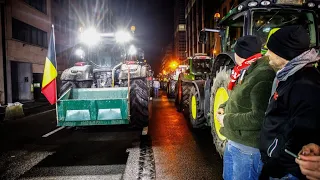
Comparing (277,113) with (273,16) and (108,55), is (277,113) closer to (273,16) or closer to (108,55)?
(273,16)

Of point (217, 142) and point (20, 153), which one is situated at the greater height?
point (217, 142)

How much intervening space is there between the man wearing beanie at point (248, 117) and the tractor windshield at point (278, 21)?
9.12 feet

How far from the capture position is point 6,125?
32.1 ft

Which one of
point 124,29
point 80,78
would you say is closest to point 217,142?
point 80,78

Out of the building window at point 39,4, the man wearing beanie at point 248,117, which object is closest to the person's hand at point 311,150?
the man wearing beanie at point 248,117

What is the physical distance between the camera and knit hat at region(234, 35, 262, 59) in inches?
103

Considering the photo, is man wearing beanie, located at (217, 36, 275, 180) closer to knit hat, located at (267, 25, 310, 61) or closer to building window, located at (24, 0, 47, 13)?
knit hat, located at (267, 25, 310, 61)

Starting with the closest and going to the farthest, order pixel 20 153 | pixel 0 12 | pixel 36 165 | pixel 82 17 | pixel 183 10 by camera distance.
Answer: pixel 36 165 < pixel 20 153 < pixel 0 12 < pixel 82 17 < pixel 183 10

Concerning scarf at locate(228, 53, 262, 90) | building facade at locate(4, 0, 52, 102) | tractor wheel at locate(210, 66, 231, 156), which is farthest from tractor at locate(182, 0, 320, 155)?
building facade at locate(4, 0, 52, 102)

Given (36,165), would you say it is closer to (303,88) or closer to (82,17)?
(303,88)

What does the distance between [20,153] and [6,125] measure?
4542mm

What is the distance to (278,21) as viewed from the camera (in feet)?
16.9

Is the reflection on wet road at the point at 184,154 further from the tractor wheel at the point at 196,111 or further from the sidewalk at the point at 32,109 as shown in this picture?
the sidewalk at the point at 32,109

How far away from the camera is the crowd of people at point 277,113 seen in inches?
66.0
